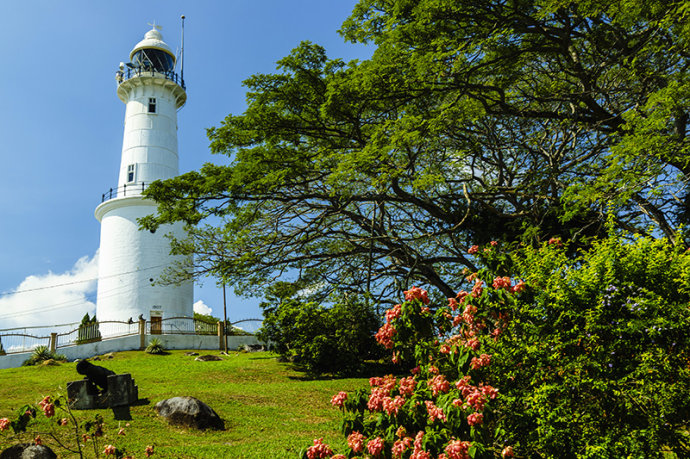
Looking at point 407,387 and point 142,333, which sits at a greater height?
point 142,333

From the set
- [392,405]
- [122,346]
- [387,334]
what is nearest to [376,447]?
[392,405]

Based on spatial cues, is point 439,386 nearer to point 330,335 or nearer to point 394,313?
point 394,313

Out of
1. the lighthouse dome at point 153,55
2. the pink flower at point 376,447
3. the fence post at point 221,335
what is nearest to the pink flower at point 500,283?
the pink flower at point 376,447

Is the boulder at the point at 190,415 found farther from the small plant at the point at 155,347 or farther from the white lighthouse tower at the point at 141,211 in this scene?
the white lighthouse tower at the point at 141,211

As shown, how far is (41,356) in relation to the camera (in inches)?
960

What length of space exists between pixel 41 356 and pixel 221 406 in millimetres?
18155

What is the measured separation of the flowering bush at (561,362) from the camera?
16.8 ft

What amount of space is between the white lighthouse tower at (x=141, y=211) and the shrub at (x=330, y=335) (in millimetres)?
15049

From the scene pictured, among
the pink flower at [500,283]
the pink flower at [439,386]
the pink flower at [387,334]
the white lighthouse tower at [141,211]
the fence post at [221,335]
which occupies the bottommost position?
the pink flower at [439,386]

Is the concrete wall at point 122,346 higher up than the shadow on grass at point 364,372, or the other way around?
the concrete wall at point 122,346

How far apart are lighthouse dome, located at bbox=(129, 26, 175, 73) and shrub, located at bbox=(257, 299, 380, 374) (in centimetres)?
2704

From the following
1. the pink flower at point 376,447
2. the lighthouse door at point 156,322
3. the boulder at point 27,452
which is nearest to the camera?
the pink flower at point 376,447

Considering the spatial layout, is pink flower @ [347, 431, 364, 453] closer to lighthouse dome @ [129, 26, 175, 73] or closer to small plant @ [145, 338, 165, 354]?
small plant @ [145, 338, 165, 354]

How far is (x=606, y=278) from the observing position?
18.9 ft
